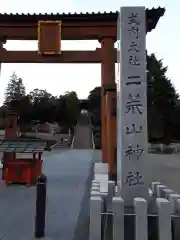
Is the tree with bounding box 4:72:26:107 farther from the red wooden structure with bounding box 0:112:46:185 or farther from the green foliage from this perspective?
the red wooden structure with bounding box 0:112:46:185

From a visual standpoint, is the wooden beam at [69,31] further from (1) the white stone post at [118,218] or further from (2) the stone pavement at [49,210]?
(1) the white stone post at [118,218]

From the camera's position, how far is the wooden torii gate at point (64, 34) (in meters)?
11.1

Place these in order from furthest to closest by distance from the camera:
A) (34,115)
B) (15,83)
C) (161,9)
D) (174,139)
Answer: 1. (15,83)
2. (34,115)
3. (174,139)
4. (161,9)

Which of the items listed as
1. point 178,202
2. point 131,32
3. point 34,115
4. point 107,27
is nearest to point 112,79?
point 107,27

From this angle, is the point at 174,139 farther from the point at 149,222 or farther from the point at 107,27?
the point at 149,222

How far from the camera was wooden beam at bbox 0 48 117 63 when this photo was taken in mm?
11305

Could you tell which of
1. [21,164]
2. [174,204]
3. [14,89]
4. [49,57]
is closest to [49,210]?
[174,204]

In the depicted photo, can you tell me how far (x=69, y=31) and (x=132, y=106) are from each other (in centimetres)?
780

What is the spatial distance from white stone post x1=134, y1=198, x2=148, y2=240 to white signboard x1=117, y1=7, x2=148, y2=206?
60 cm

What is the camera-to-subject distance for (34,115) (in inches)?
1721

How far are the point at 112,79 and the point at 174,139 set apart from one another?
27354 millimetres

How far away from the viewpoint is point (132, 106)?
4688 mm

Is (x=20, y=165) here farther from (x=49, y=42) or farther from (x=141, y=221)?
(x=141, y=221)

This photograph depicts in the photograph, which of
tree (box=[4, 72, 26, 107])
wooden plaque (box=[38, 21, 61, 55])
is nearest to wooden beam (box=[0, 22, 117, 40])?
wooden plaque (box=[38, 21, 61, 55])
